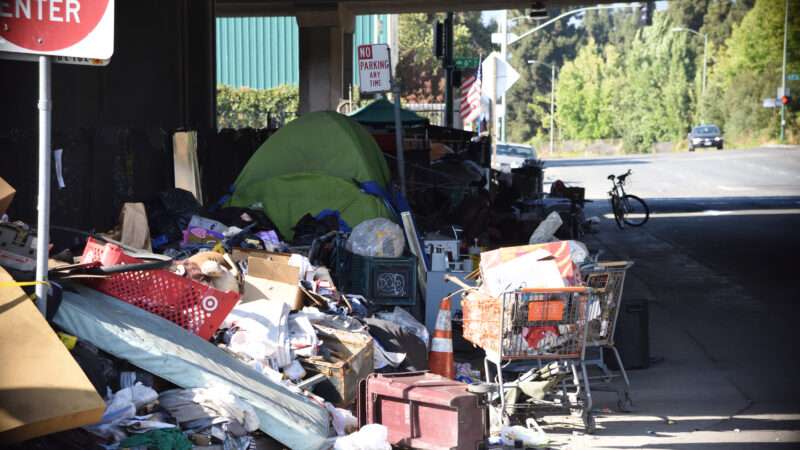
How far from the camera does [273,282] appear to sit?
9.37 m

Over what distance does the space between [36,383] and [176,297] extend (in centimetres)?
189

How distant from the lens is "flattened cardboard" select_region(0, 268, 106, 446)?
550cm

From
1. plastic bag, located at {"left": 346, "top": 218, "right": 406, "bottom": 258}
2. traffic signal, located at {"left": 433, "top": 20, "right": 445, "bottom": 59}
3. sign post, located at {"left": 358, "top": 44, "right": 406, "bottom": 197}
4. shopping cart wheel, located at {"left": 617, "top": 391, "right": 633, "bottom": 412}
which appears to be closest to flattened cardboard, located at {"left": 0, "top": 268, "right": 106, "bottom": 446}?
shopping cart wheel, located at {"left": 617, "top": 391, "right": 633, "bottom": 412}

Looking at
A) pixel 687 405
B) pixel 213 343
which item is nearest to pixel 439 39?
pixel 687 405

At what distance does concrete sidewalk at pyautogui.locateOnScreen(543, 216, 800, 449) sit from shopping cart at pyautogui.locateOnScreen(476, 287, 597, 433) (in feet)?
0.95

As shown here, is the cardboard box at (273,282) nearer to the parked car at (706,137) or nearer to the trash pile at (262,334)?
the trash pile at (262,334)

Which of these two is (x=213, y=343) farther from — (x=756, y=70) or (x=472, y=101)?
(x=756, y=70)

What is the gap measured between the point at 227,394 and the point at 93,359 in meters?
0.79

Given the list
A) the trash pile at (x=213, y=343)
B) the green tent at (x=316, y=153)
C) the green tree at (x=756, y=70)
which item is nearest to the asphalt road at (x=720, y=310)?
the trash pile at (x=213, y=343)

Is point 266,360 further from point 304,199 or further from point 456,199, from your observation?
point 456,199

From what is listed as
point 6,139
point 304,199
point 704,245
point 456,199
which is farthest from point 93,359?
point 704,245

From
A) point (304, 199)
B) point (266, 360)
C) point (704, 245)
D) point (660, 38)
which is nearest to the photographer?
point (266, 360)

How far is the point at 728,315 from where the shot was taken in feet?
43.0

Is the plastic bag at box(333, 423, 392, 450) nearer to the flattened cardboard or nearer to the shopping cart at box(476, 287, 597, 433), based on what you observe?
the shopping cart at box(476, 287, 597, 433)
